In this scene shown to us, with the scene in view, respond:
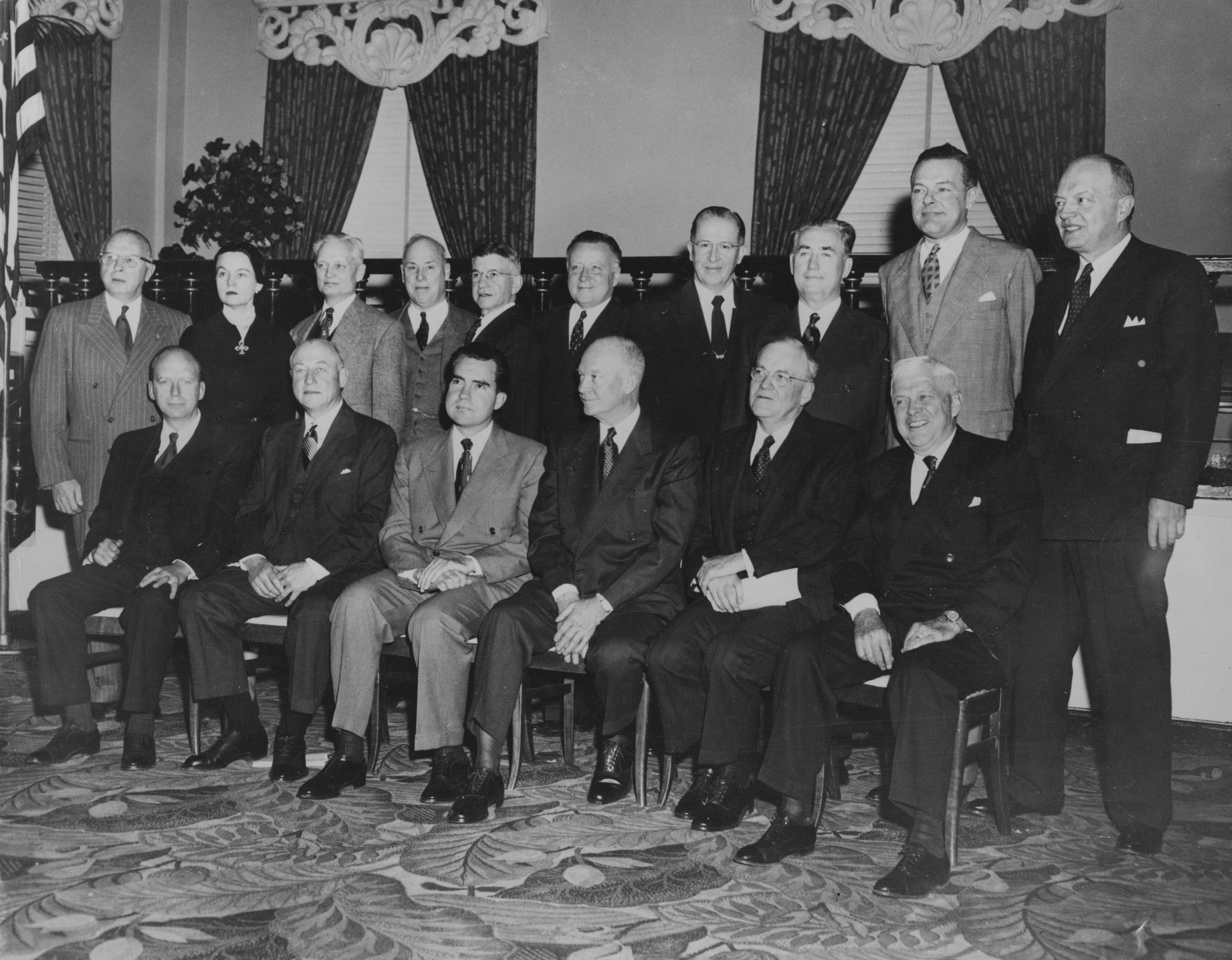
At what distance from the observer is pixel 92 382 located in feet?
16.0

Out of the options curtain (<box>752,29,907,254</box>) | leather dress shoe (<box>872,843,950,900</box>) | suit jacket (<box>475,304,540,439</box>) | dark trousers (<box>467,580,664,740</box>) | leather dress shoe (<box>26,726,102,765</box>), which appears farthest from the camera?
curtain (<box>752,29,907,254</box>)

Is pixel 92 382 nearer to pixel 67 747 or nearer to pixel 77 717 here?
pixel 77 717

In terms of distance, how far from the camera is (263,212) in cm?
751

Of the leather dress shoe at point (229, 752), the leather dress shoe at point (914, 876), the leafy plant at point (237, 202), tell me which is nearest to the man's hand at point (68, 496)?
the leather dress shoe at point (229, 752)

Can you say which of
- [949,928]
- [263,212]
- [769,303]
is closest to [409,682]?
[769,303]

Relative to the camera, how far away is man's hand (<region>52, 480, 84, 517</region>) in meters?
4.80

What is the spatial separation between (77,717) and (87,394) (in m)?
1.40

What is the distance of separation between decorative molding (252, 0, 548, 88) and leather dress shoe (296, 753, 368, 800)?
5948 mm

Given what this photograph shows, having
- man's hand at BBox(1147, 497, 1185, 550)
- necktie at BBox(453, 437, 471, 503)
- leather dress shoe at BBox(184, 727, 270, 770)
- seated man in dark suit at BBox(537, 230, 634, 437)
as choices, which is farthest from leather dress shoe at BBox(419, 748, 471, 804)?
man's hand at BBox(1147, 497, 1185, 550)

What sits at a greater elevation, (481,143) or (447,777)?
(481,143)

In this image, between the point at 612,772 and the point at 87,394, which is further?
the point at 87,394

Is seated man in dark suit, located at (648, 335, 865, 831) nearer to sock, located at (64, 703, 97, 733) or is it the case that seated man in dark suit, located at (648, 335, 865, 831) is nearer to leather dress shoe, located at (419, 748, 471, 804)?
leather dress shoe, located at (419, 748, 471, 804)

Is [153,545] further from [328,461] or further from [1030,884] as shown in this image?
[1030,884]

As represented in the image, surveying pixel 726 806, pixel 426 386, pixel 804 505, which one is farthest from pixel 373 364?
pixel 726 806
